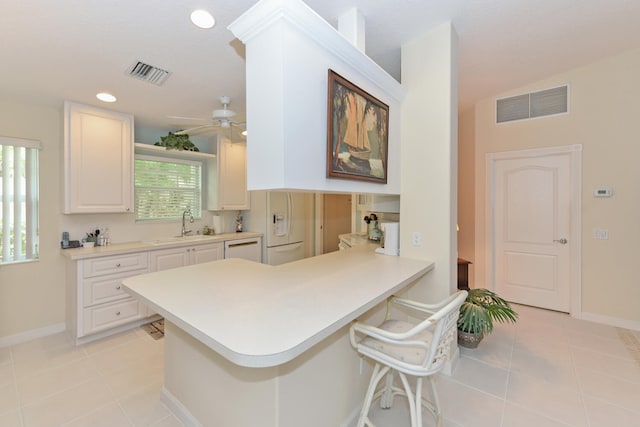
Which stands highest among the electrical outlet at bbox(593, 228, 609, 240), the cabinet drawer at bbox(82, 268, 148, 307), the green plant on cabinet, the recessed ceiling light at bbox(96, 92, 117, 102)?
the recessed ceiling light at bbox(96, 92, 117, 102)

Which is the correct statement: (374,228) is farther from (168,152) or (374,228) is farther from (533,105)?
(168,152)

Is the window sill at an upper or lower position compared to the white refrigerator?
upper

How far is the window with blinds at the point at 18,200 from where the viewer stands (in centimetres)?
278

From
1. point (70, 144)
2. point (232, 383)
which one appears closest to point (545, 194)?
point (232, 383)

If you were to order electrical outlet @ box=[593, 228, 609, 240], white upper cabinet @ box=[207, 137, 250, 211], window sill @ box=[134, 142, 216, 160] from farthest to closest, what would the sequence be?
white upper cabinet @ box=[207, 137, 250, 211] < window sill @ box=[134, 142, 216, 160] < electrical outlet @ box=[593, 228, 609, 240]

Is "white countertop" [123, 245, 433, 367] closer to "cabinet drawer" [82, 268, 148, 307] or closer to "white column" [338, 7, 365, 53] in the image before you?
"white column" [338, 7, 365, 53]

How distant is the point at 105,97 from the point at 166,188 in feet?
4.60

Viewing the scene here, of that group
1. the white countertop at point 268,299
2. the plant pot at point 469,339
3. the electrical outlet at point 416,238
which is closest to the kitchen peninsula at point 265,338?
the white countertop at point 268,299

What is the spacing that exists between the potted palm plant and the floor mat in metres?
2.99

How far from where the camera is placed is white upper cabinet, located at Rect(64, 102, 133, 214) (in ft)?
9.39

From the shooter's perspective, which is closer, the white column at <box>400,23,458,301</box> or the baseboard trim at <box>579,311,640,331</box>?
the white column at <box>400,23,458,301</box>

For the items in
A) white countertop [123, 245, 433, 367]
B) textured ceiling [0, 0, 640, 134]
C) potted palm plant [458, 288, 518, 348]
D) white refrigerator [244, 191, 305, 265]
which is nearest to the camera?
white countertop [123, 245, 433, 367]

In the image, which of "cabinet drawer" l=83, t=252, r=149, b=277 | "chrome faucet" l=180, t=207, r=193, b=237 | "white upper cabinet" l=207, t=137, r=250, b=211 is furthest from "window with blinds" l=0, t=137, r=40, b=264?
"white upper cabinet" l=207, t=137, r=250, b=211

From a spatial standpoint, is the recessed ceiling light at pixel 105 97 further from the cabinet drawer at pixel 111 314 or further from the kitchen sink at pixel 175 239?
the cabinet drawer at pixel 111 314
